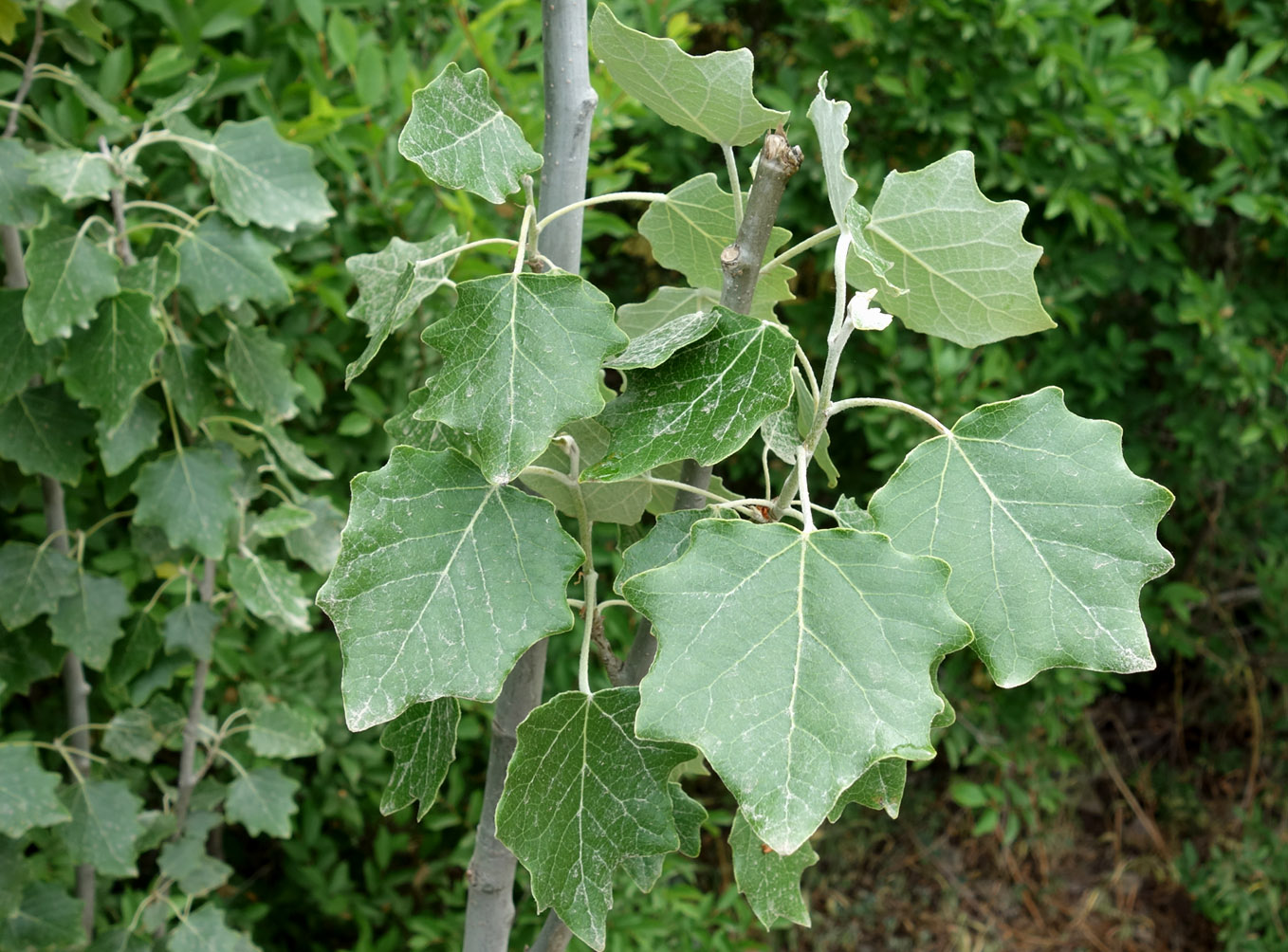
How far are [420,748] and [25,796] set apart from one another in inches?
32.8

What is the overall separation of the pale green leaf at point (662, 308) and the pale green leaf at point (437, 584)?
0.75ft

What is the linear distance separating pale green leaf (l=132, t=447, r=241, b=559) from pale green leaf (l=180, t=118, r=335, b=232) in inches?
13.1

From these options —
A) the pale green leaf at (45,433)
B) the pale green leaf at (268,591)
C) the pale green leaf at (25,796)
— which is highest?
the pale green leaf at (45,433)

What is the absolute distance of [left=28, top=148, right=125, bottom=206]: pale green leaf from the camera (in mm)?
1175

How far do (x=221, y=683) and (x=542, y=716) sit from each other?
5.13 feet

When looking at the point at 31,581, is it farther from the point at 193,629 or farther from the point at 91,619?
the point at 193,629

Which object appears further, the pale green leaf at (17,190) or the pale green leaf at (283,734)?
Answer: the pale green leaf at (283,734)

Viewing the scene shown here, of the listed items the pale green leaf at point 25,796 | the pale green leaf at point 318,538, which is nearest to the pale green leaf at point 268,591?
the pale green leaf at point 318,538

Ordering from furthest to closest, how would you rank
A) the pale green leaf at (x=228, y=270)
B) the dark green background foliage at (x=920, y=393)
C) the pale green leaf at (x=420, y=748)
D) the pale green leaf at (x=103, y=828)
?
the dark green background foliage at (x=920, y=393) → the pale green leaf at (x=103, y=828) → the pale green leaf at (x=228, y=270) → the pale green leaf at (x=420, y=748)

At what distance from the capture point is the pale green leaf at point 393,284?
25.9 inches

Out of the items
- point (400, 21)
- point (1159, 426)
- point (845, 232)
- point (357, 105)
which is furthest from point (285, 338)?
point (1159, 426)

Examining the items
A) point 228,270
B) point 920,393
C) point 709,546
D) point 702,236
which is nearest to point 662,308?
point 702,236

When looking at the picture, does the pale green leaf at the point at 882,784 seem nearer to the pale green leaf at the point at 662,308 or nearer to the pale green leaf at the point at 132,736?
the pale green leaf at the point at 662,308

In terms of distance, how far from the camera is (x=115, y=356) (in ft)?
4.01
